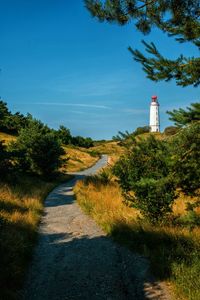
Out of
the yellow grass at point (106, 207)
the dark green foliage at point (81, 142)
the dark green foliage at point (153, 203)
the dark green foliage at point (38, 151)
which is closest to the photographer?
the dark green foliage at point (153, 203)

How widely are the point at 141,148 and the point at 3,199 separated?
30.0 ft

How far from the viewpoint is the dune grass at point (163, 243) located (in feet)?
21.0

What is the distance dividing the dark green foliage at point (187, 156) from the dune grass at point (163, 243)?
167 cm

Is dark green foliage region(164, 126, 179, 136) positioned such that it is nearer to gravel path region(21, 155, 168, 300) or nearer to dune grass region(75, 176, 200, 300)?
dune grass region(75, 176, 200, 300)

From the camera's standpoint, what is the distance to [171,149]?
231 inches

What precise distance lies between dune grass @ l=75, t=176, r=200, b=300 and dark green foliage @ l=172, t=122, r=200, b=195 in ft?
5.47

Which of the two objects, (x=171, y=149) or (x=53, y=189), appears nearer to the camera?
(x=171, y=149)

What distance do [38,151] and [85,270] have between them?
20.4 metres

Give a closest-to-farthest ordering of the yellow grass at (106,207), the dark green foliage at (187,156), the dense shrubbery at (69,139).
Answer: the dark green foliage at (187,156), the yellow grass at (106,207), the dense shrubbery at (69,139)

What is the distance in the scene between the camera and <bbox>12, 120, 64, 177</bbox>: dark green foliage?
27.2 meters

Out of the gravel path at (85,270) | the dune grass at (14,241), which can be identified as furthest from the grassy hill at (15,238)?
the gravel path at (85,270)

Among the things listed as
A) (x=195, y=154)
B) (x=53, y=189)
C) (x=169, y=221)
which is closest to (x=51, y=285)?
(x=195, y=154)

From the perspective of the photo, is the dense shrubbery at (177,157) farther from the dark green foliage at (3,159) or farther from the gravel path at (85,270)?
the dark green foliage at (3,159)

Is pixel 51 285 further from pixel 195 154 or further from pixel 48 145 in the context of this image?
pixel 48 145
